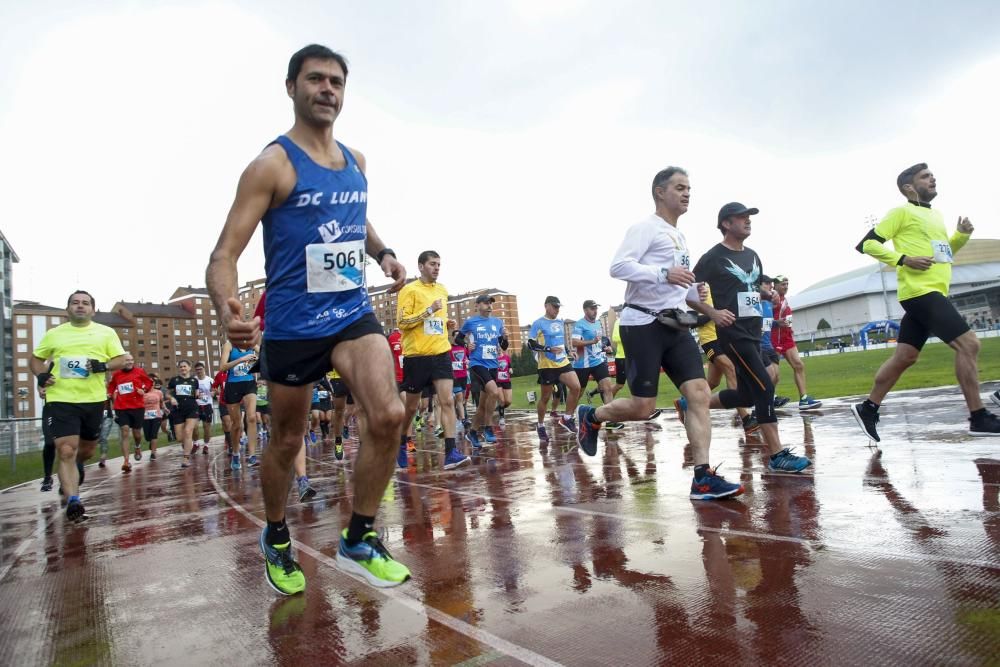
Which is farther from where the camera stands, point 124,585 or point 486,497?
point 486,497

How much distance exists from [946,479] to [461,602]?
3168mm

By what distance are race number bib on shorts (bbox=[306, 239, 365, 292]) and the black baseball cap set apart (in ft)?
11.2

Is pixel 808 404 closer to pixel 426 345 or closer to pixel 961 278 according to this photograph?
pixel 426 345

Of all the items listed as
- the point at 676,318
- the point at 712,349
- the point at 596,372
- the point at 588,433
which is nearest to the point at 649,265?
the point at 676,318

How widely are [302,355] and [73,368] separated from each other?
187 inches

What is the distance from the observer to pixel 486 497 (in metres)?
5.08

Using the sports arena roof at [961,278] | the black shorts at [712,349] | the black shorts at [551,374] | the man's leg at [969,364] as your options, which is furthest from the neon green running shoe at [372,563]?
the sports arena roof at [961,278]

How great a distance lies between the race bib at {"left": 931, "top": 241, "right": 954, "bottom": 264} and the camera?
566 cm

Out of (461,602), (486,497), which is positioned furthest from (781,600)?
(486,497)

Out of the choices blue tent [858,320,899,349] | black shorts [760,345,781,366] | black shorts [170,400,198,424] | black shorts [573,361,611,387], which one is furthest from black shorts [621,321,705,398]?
blue tent [858,320,899,349]

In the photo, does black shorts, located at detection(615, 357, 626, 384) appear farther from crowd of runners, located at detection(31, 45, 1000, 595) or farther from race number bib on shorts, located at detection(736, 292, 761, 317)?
race number bib on shorts, located at detection(736, 292, 761, 317)

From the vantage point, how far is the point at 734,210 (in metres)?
5.32

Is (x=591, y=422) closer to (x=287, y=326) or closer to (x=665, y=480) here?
(x=665, y=480)

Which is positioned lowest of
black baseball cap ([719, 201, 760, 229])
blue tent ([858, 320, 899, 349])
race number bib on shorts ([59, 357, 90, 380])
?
race number bib on shorts ([59, 357, 90, 380])
